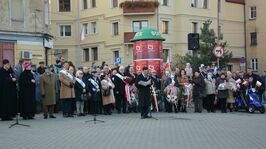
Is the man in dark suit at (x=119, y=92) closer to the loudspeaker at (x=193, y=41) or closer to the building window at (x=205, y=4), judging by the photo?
the loudspeaker at (x=193, y=41)

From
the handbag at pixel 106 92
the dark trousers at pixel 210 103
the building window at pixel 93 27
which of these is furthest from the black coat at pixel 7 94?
the building window at pixel 93 27

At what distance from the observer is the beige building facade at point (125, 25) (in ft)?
190

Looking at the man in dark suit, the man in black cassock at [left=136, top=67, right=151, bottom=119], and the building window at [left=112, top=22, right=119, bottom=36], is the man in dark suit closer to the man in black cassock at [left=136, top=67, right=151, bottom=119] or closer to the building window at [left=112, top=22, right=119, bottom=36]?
the man in black cassock at [left=136, top=67, right=151, bottom=119]

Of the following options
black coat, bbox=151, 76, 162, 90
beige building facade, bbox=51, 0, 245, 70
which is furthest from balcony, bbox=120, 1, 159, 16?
black coat, bbox=151, 76, 162, 90

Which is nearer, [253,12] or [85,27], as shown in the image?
[85,27]

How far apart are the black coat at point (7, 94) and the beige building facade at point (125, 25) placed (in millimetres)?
37027

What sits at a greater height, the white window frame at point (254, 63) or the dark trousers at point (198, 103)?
the white window frame at point (254, 63)

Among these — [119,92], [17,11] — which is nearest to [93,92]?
[119,92]

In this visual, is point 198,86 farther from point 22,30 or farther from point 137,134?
point 22,30

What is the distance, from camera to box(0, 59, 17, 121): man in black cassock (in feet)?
61.1

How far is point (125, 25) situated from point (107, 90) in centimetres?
3653

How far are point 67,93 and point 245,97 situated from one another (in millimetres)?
8551

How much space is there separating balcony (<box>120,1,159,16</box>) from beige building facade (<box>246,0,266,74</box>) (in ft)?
52.6

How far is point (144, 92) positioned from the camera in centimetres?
1923
